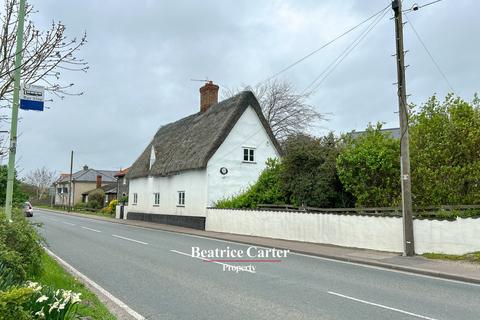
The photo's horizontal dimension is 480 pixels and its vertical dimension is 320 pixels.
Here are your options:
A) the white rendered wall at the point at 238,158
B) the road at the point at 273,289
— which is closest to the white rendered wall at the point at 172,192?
the white rendered wall at the point at 238,158

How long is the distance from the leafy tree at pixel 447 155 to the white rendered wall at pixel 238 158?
42.7 ft

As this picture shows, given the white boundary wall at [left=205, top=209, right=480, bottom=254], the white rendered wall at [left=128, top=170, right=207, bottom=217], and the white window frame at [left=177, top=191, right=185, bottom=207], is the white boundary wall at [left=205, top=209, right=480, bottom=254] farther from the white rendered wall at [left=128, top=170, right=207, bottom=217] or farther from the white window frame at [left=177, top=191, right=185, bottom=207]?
the white window frame at [left=177, top=191, right=185, bottom=207]

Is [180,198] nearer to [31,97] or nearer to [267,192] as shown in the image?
[267,192]

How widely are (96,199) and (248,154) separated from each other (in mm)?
42119

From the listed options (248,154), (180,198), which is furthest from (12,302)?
(180,198)

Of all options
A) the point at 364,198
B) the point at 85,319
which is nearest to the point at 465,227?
the point at 364,198

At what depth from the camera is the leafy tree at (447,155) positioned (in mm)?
13898

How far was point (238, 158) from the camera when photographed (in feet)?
88.5

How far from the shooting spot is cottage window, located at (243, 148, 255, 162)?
90.3 feet

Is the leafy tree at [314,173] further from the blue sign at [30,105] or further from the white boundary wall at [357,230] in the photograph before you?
the blue sign at [30,105]

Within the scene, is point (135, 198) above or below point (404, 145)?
below

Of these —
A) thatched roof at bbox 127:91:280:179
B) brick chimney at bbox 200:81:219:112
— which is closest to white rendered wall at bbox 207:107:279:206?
thatched roof at bbox 127:91:280:179

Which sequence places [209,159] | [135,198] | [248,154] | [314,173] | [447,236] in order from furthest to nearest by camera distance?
[135,198] < [248,154] < [209,159] < [314,173] < [447,236]

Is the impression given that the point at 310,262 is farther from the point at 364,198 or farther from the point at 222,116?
the point at 222,116
